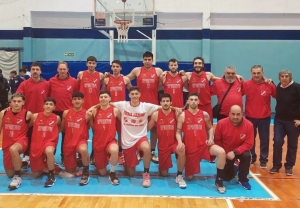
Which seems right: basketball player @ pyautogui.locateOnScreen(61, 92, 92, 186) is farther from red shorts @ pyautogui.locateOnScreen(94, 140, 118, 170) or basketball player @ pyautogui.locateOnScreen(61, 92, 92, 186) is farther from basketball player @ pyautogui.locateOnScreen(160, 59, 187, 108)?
basketball player @ pyautogui.locateOnScreen(160, 59, 187, 108)

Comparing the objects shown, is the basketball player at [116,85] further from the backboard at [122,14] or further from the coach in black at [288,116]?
the backboard at [122,14]

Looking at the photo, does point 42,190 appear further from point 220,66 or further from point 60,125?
point 220,66

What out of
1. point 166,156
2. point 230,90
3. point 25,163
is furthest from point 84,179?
point 230,90

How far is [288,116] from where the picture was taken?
5527 mm

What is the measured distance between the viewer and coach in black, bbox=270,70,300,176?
5.47 m

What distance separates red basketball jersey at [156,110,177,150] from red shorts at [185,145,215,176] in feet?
1.20

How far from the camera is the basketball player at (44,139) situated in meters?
5.02

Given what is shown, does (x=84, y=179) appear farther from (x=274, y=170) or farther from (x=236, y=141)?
(x=274, y=170)

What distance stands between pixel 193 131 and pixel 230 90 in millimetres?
1242

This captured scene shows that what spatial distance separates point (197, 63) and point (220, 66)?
343 inches

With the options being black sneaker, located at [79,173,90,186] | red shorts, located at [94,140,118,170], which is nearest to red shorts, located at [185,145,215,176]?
red shorts, located at [94,140,118,170]

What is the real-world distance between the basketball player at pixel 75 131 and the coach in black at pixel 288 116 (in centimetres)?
329

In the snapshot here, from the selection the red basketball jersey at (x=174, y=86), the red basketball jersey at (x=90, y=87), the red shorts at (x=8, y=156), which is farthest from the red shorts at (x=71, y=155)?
the red basketball jersey at (x=174, y=86)

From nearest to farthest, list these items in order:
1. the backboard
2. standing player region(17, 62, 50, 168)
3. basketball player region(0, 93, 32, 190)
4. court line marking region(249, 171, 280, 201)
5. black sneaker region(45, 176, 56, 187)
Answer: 1. court line marking region(249, 171, 280, 201)
2. black sneaker region(45, 176, 56, 187)
3. basketball player region(0, 93, 32, 190)
4. standing player region(17, 62, 50, 168)
5. the backboard
